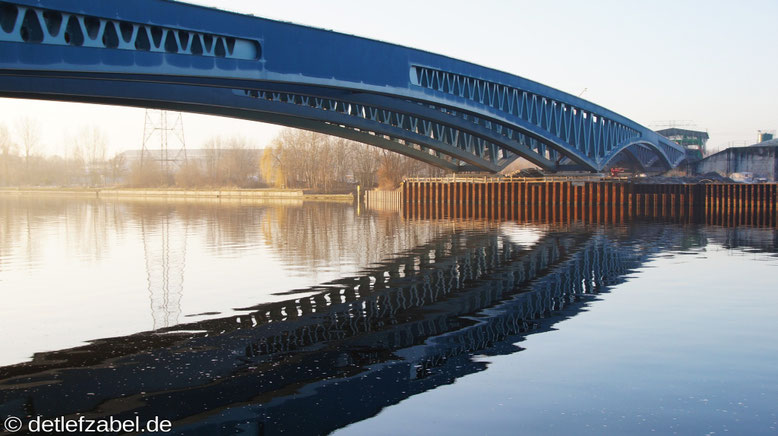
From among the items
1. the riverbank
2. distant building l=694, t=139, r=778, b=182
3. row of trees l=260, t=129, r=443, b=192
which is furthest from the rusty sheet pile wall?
row of trees l=260, t=129, r=443, b=192

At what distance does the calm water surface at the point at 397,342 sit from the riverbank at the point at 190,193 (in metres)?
78.1

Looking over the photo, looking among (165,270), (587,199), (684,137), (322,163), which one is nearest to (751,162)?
(587,199)

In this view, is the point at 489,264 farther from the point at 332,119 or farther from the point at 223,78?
the point at 332,119

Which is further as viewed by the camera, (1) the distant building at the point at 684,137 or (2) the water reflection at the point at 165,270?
(1) the distant building at the point at 684,137

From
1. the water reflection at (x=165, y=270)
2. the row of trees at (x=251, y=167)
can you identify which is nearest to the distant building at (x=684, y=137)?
the row of trees at (x=251, y=167)

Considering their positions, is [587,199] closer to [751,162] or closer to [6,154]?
[751,162]

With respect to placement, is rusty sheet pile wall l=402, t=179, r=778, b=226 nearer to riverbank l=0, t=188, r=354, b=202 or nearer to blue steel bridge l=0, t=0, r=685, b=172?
blue steel bridge l=0, t=0, r=685, b=172

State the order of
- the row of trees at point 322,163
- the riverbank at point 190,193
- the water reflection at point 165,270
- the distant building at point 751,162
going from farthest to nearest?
the row of trees at point 322,163 → the riverbank at point 190,193 → the distant building at point 751,162 → the water reflection at point 165,270

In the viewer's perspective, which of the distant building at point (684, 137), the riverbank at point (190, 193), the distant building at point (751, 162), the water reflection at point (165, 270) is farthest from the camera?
the distant building at point (684, 137)

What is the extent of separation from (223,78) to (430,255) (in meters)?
10.1

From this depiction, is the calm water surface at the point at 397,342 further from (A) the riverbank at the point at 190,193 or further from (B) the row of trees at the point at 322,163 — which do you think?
(B) the row of trees at the point at 322,163

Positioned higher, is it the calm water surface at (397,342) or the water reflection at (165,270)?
the water reflection at (165,270)

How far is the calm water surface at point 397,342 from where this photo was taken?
9.30 meters

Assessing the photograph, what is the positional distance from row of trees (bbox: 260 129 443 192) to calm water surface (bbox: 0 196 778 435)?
83.0 meters
